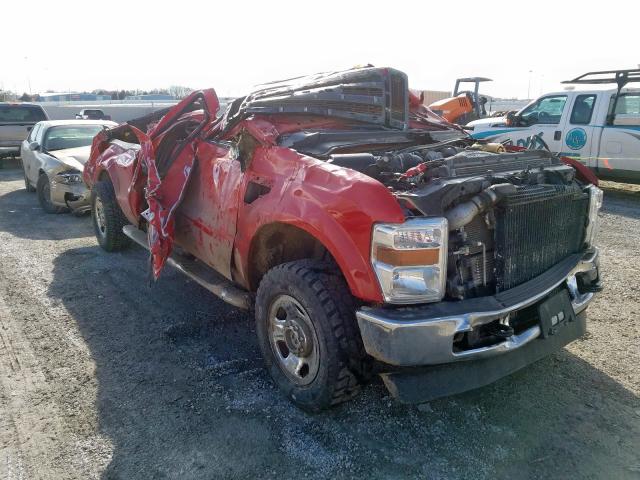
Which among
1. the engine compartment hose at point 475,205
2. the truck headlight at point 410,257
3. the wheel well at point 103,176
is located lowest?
the wheel well at point 103,176

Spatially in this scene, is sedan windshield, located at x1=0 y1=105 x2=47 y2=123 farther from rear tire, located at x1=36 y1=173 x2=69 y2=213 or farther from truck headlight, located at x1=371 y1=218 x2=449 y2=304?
truck headlight, located at x1=371 y1=218 x2=449 y2=304

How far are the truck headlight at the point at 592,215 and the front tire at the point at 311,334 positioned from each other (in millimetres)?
1791

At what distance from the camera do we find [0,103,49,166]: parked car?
15.0 m

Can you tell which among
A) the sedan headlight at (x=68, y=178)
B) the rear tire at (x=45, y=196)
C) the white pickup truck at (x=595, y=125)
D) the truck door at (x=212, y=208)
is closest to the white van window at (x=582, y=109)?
the white pickup truck at (x=595, y=125)

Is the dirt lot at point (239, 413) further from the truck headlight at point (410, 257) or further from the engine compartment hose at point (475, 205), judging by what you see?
the engine compartment hose at point (475, 205)

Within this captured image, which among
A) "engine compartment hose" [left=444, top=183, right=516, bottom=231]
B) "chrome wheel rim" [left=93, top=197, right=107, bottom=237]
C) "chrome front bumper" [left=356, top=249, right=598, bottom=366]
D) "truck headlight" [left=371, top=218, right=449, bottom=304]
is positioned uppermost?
"engine compartment hose" [left=444, top=183, right=516, bottom=231]

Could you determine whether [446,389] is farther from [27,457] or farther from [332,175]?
[27,457]

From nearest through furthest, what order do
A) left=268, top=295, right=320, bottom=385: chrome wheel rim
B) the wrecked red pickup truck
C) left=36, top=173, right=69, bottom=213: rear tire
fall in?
the wrecked red pickup truck < left=268, top=295, right=320, bottom=385: chrome wheel rim < left=36, top=173, right=69, bottom=213: rear tire

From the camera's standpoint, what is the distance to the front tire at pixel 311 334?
112 inches

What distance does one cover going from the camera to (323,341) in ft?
9.40

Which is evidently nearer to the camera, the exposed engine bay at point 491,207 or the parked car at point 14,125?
the exposed engine bay at point 491,207

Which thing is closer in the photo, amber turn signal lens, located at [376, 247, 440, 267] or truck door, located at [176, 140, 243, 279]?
amber turn signal lens, located at [376, 247, 440, 267]

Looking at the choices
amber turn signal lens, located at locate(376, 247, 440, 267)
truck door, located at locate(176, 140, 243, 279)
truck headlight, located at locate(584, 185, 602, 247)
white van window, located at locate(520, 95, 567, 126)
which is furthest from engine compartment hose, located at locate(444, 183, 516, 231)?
white van window, located at locate(520, 95, 567, 126)

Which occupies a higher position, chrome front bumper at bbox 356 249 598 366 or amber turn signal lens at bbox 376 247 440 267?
amber turn signal lens at bbox 376 247 440 267
